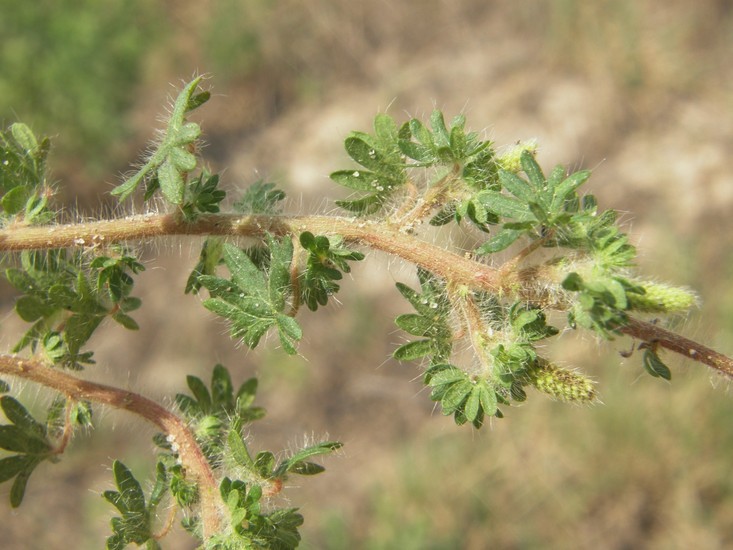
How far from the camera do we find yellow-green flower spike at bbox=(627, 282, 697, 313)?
136cm

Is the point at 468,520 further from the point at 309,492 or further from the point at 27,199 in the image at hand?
the point at 27,199

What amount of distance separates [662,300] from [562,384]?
266mm

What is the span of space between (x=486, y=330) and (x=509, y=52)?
686 centimetres

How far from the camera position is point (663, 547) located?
5.33 m

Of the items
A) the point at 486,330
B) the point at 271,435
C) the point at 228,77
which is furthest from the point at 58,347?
the point at 228,77

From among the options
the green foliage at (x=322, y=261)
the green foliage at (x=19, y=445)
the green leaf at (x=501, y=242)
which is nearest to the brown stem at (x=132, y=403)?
the green foliage at (x=19, y=445)

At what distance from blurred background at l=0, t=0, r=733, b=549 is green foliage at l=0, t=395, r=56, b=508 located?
2.56 metres

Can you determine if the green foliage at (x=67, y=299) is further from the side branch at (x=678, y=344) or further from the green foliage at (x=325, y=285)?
the side branch at (x=678, y=344)

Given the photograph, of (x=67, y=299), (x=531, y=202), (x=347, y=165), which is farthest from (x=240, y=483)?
(x=347, y=165)

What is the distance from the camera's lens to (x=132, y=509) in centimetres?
167

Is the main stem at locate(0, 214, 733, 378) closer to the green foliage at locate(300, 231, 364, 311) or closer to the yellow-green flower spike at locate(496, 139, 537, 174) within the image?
the green foliage at locate(300, 231, 364, 311)

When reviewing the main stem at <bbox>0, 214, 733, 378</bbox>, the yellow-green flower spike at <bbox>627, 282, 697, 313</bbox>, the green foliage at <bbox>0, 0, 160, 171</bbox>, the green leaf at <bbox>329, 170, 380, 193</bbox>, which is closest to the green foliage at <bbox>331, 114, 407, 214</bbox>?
the green leaf at <bbox>329, 170, 380, 193</bbox>

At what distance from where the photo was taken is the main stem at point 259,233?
1.61m

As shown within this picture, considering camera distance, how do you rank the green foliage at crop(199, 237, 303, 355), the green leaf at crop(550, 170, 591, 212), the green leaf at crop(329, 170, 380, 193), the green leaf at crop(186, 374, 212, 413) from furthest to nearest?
the green leaf at crop(186, 374, 212, 413)
the green leaf at crop(329, 170, 380, 193)
the green foliage at crop(199, 237, 303, 355)
the green leaf at crop(550, 170, 591, 212)
